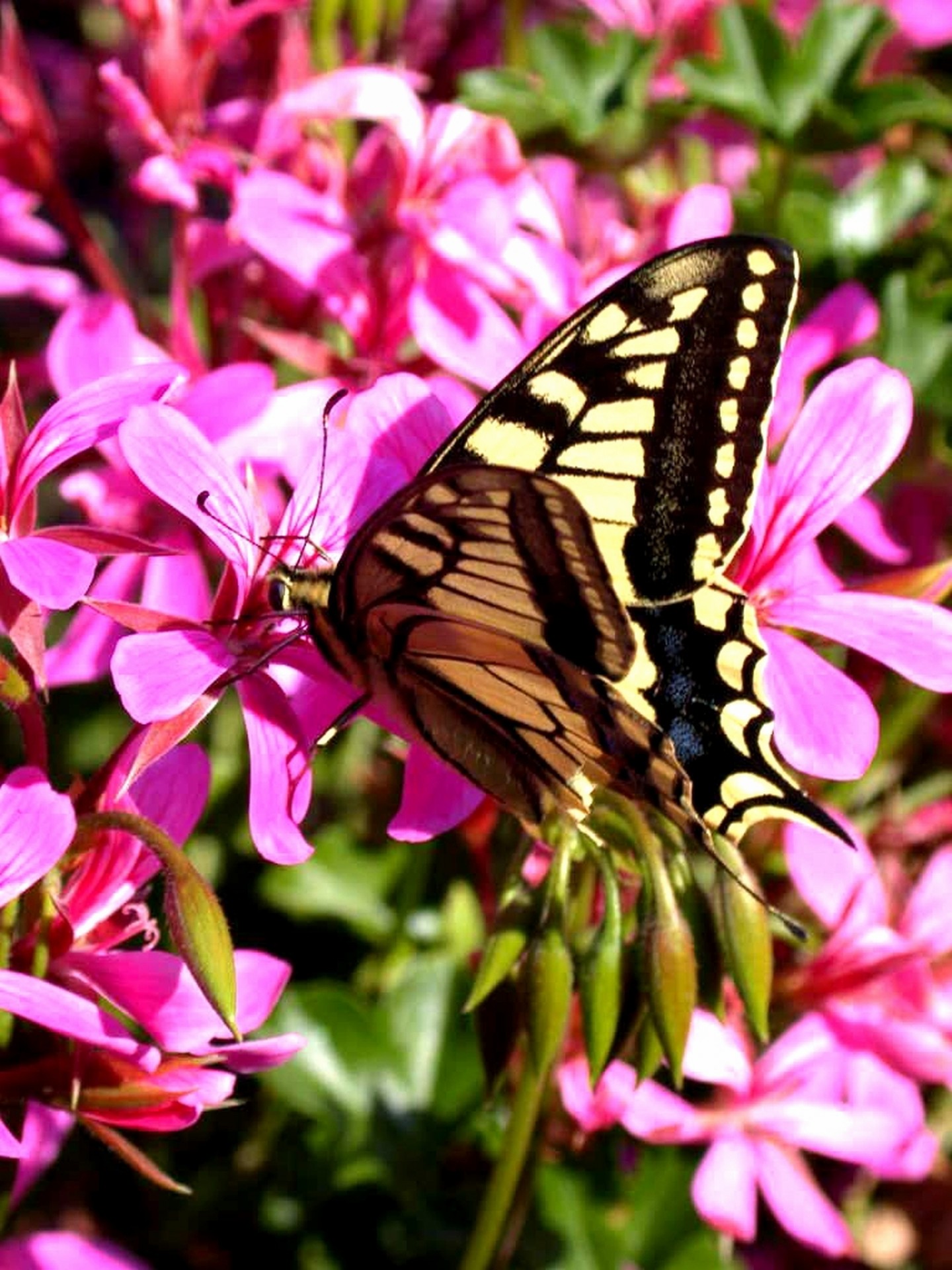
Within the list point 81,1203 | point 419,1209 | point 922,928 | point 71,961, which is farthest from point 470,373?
point 81,1203

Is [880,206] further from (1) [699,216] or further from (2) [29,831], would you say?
(2) [29,831]

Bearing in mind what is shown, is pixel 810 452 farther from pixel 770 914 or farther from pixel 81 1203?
pixel 81 1203

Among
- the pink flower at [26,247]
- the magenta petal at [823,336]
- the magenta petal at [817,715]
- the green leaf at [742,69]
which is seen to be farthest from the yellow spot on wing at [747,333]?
the pink flower at [26,247]

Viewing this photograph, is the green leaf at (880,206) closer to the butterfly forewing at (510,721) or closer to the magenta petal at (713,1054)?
the magenta petal at (713,1054)

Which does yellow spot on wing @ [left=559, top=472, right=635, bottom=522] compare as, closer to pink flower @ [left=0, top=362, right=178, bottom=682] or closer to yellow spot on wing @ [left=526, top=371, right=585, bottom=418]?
yellow spot on wing @ [left=526, top=371, right=585, bottom=418]

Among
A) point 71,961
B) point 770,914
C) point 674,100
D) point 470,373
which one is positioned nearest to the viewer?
point 71,961

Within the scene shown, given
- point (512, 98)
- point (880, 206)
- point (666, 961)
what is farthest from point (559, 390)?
point (880, 206)
